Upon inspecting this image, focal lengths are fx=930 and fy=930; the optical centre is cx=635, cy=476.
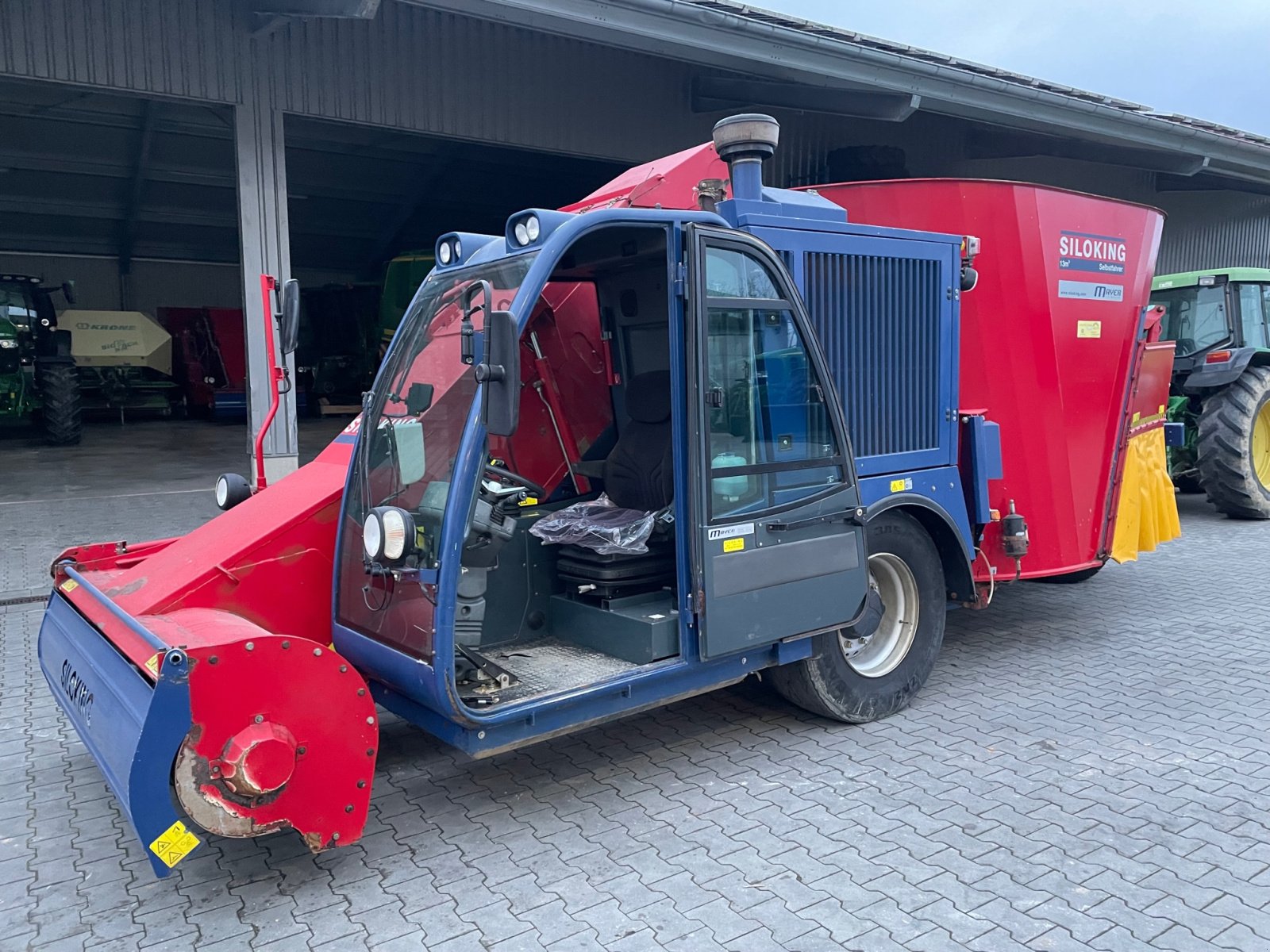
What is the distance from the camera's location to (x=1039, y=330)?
16.7ft

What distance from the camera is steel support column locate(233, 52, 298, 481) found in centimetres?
893

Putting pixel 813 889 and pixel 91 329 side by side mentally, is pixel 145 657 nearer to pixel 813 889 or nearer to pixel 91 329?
pixel 813 889

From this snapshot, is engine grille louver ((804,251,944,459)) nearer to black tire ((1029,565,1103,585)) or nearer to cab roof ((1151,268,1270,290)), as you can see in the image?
black tire ((1029,565,1103,585))

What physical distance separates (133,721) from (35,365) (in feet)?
50.2

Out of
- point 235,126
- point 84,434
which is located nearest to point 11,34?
point 235,126

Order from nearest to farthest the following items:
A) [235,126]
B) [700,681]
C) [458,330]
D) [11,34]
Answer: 1. [458,330]
2. [700,681]
3. [11,34]
4. [235,126]

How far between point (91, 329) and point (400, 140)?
837 cm

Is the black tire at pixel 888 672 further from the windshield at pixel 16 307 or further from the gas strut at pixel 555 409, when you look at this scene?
the windshield at pixel 16 307

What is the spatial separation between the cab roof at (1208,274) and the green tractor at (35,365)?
52.7ft

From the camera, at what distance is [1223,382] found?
30.4 ft

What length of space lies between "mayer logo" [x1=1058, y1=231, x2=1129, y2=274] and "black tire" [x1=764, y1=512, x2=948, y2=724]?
183cm

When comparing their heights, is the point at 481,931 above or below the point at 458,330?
below

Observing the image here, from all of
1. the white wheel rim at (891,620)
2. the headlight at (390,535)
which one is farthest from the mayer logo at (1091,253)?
the headlight at (390,535)

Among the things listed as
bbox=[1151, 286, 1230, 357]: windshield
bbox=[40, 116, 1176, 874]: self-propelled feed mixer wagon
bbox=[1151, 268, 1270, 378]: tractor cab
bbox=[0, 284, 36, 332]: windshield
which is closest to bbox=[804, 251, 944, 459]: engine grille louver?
bbox=[40, 116, 1176, 874]: self-propelled feed mixer wagon
